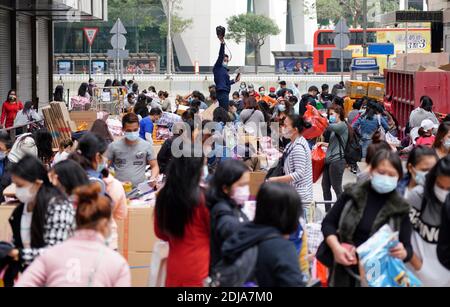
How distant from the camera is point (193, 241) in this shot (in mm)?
6141

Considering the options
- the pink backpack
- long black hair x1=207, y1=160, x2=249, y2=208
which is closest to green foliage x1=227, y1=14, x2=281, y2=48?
the pink backpack

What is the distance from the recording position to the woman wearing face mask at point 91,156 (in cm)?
780

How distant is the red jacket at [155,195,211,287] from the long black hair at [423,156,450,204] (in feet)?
4.77

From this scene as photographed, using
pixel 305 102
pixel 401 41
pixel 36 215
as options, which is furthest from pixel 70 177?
pixel 401 41

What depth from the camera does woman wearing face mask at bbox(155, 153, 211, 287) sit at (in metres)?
6.09

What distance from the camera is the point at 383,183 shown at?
6375mm

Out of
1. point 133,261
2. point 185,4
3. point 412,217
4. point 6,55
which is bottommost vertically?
point 133,261

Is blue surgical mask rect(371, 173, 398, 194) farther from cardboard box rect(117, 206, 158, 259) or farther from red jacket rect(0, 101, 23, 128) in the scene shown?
red jacket rect(0, 101, 23, 128)

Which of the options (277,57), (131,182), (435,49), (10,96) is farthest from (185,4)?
(131,182)

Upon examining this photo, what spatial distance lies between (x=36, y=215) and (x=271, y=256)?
154 cm

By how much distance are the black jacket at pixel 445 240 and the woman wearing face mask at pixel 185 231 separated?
1.45m

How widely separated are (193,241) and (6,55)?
69.2ft

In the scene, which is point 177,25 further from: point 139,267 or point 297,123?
point 139,267
